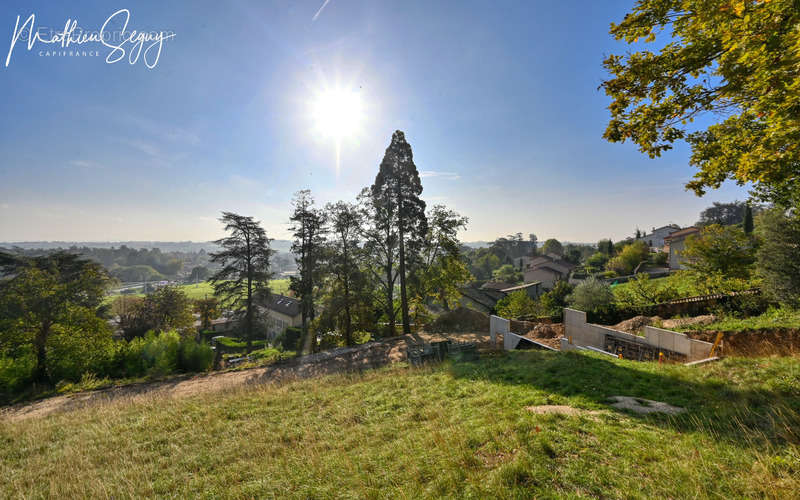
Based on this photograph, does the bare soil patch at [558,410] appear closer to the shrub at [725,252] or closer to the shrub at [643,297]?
the shrub at [643,297]

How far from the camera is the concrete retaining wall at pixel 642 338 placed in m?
9.88

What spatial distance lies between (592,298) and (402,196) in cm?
1480

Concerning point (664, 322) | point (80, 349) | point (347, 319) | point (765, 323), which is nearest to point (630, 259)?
point (664, 322)

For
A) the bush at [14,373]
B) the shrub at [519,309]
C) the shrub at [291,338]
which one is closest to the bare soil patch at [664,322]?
the shrub at [519,309]

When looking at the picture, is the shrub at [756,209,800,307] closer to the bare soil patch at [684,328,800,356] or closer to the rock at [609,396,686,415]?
the bare soil patch at [684,328,800,356]

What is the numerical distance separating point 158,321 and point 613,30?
1637 inches

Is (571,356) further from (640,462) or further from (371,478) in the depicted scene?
(371,478)

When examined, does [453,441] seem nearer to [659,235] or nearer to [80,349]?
[80,349]

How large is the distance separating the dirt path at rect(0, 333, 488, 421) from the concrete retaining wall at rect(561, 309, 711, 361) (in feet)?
17.1

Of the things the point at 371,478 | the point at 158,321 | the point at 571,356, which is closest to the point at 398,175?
the point at 571,356

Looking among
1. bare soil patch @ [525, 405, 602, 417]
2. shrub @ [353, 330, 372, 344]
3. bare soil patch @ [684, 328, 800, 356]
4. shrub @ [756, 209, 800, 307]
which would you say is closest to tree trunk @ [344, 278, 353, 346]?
shrub @ [353, 330, 372, 344]

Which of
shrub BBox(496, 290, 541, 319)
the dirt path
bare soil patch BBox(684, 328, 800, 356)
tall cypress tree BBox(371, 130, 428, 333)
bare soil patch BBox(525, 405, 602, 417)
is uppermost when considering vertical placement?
tall cypress tree BBox(371, 130, 428, 333)

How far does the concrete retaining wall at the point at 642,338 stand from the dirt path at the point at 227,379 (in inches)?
205

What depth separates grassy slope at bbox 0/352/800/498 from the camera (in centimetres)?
343
